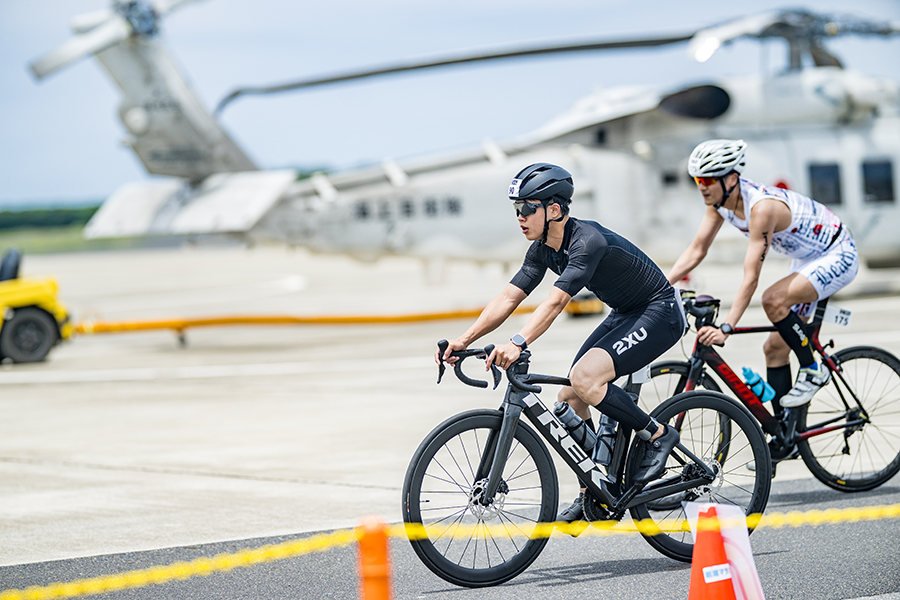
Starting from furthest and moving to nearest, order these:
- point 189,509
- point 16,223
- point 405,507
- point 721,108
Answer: point 16,223, point 721,108, point 189,509, point 405,507

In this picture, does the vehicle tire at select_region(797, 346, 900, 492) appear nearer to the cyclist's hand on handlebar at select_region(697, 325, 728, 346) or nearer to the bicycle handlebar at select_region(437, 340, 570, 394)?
the cyclist's hand on handlebar at select_region(697, 325, 728, 346)

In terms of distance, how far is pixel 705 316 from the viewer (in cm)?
554

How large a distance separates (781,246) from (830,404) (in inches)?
40.6

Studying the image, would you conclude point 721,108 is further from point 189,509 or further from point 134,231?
point 189,509

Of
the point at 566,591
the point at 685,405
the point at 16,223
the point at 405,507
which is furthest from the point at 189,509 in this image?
the point at 16,223

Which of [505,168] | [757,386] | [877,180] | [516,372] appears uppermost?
[505,168]

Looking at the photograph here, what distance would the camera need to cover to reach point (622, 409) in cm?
475

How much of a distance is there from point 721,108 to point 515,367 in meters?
12.9

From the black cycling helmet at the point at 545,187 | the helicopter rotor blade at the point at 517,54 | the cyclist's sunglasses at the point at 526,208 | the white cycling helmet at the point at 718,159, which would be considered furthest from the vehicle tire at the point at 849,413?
the helicopter rotor blade at the point at 517,54

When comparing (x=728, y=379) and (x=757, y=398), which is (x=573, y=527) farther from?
(x=757, y=398)

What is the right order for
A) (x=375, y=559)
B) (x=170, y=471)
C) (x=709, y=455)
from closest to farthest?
(x=375, y=559)
(x=709, y=455)
(x=170, y=471)

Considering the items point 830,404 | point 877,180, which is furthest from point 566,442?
point 877,180

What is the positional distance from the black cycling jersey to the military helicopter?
11.8 m

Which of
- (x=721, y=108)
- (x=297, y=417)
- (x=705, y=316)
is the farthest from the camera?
(x=721, y=108)
